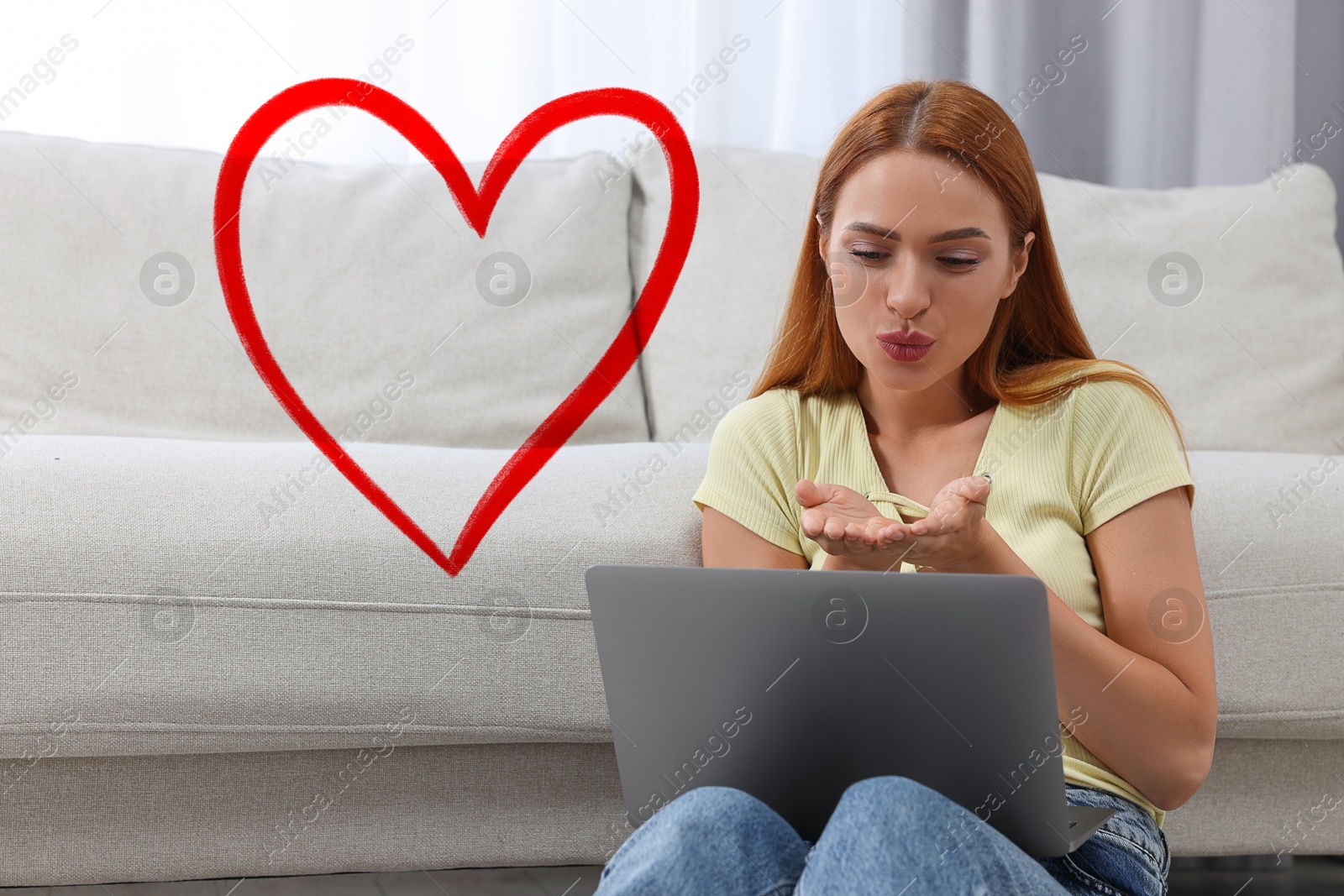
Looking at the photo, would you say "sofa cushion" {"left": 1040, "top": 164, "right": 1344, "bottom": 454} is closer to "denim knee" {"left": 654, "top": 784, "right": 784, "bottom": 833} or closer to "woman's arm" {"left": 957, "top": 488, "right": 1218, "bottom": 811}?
"woman's arm" {"left": 957, "top": 488, "right": 1218, "bottom": 811}

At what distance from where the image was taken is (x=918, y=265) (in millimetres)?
901

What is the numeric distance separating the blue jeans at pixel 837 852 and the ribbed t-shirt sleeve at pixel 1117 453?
1.21 ft

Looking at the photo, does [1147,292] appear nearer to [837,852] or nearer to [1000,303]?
[1000,303]

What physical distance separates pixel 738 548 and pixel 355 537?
0.36m

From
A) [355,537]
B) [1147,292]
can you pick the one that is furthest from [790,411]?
[1147,292]

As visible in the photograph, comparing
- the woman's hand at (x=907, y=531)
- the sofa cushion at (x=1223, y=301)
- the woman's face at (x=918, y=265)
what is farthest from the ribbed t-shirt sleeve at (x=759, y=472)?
the sofa cushion at (x=1223, y=301)

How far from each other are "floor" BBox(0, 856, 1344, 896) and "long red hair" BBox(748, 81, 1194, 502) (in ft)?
2.01

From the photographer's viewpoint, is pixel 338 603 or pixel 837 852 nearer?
pixel 837 852

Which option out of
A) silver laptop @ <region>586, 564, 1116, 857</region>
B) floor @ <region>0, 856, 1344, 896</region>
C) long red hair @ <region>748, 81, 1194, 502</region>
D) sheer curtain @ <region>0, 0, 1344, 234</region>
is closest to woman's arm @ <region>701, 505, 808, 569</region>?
long red hair @ <region>748, 81, 1194, 502</region>

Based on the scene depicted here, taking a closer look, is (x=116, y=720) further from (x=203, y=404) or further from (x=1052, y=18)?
(x=1052, y=18)

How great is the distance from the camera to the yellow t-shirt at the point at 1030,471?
34.2 inches

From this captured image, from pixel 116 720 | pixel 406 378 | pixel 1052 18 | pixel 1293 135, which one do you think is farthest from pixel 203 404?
pixel 1293 135

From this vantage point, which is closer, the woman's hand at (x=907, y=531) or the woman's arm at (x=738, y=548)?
the woman's hand at (x=907, y=531)

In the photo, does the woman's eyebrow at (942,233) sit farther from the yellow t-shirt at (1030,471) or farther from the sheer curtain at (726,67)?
the sheer curtain at (726,67)
